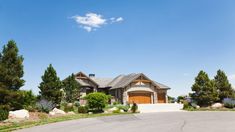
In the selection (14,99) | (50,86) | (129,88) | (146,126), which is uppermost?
(129,88)

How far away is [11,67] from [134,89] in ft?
85.0

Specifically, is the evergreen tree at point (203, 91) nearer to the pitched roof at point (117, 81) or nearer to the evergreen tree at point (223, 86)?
the evergreen tree at point (223, 86)

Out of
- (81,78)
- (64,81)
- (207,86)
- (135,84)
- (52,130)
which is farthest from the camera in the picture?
(81,78)

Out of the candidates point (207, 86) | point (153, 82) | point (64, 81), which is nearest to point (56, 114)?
point (64, 81)

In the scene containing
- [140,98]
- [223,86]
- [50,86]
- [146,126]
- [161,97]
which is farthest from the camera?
[161,97]

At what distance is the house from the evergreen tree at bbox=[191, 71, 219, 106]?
10887 mm

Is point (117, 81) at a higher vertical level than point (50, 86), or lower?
higher

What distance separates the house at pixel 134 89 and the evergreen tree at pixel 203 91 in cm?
1089

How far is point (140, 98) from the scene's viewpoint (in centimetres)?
5031

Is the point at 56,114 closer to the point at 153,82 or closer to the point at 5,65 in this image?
the point at 5,65

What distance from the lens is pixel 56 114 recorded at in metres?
29.9

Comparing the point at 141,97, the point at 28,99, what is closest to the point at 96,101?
the point at 28,99

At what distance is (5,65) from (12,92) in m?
3.03

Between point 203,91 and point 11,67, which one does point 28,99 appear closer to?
point 11,67
